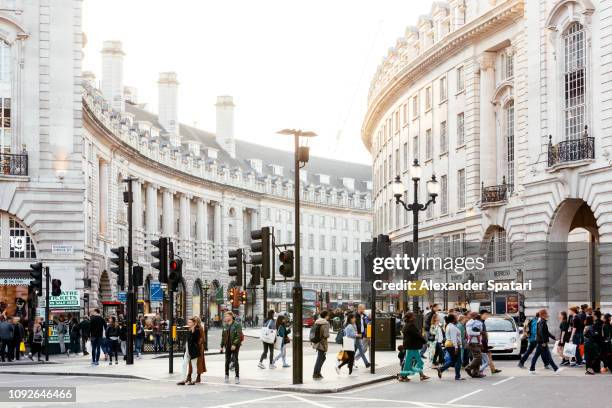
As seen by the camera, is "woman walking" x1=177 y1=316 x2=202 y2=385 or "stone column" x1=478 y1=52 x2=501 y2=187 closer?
"woman walking" x1=177 y1=316 x2=202 y2=385

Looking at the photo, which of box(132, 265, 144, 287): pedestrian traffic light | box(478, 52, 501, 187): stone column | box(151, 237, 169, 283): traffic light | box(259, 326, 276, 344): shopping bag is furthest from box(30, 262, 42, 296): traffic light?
box(478, 52, 501, 187): stone column

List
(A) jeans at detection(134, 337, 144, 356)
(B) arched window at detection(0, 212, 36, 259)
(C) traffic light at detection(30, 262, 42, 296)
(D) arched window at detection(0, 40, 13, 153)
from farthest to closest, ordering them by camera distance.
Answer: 1. (B) arched window at detection(0, 212, 36, 259)
2. (D) arched window at detection(0, 40, 13, 153)
3. (A) jeans at detection(134, 337, 144, 356)
4. (C) traffic light at detection(30, 262, 42, 296)

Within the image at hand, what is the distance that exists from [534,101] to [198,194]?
231 ft

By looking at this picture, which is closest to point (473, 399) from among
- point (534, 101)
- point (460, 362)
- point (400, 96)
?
point (460, 362)

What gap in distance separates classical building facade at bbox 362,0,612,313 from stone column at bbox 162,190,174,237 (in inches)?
1338

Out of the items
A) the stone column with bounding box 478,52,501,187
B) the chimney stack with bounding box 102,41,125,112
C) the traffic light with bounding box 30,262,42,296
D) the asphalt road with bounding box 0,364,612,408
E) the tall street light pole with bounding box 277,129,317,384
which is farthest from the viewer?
the chimney stack with bounding box 102,41,125,112

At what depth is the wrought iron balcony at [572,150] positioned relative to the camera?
47.8m

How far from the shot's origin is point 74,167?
185 feet

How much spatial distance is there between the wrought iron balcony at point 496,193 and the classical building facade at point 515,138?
0.19 ft

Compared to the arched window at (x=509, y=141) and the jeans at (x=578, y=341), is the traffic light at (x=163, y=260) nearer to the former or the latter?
the jeans at (x=578, y=341)

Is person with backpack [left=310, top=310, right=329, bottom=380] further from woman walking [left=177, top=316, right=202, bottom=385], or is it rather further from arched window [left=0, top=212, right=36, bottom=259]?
arched window [left=0, top=212, right=36, bottom=259]

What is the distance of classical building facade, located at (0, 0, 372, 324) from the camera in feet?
183

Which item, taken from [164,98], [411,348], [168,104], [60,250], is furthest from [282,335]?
[168,104]

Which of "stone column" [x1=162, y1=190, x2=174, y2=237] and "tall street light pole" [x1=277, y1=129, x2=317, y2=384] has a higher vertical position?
"stone column" [x1=162, y1=190, x2=174, y2=237]
